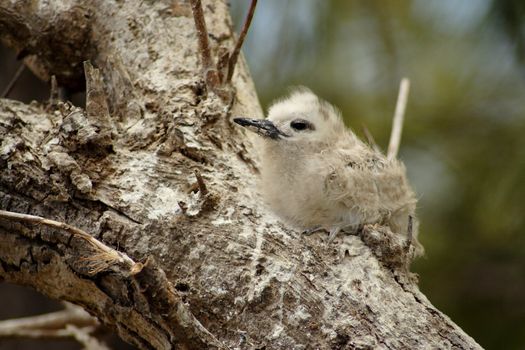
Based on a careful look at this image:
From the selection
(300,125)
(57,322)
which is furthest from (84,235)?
(57,322)

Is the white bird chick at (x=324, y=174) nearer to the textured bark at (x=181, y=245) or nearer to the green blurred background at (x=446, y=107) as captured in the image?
the textured bark at (x=181, y=245)

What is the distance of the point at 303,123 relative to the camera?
2.19 metres

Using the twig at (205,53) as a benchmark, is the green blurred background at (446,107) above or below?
above

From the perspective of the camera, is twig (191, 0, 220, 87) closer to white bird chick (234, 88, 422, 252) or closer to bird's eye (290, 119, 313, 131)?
white bird chick (234, 88, 422, 252)

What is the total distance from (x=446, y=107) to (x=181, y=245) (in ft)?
6.78

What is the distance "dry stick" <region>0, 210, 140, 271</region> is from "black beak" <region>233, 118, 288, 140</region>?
637 mm

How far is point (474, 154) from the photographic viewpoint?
10.1 ft

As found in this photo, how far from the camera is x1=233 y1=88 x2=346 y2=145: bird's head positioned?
2.13 meters

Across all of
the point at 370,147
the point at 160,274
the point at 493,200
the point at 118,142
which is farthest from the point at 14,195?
the point at 493,200

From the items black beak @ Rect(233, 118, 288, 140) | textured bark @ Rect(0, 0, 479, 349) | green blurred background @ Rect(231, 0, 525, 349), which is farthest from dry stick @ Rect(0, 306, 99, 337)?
green blurred background @ Rect(231, 0, 525, 349)

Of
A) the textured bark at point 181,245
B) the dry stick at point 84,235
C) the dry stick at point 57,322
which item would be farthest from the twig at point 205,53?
the dry stick at point 57,322

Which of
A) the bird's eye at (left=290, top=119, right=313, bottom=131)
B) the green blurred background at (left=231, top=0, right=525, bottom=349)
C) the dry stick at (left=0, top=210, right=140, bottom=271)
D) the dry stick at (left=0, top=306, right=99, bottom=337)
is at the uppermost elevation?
the green blurred background at (left=231, top=0, right=525, bottom=349)

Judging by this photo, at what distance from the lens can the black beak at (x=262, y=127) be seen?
196cm

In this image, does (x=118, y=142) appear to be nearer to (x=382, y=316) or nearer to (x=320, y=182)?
(x=320, y=182)
